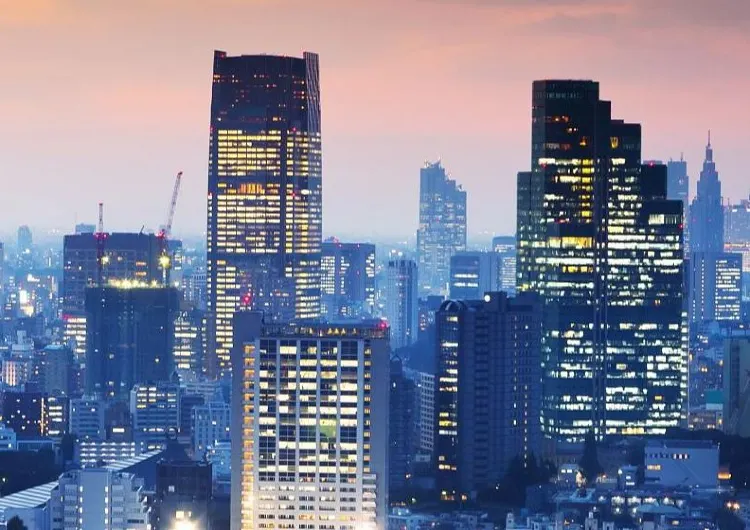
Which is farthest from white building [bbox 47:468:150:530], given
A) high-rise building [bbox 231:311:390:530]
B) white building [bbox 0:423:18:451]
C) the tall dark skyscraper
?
the tall dark skyscraper

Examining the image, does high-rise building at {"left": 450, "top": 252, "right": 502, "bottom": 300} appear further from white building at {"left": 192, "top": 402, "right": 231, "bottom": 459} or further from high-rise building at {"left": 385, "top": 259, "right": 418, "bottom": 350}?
white building at {"left": 192, "top": 402, "right": 231, "bottom": 459}

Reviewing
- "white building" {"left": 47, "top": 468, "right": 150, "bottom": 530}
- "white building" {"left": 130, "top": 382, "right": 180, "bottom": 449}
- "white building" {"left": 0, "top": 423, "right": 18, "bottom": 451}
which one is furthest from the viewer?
"white building" {"left": 130, "top": 382, "right": 180, "bottom": 449}

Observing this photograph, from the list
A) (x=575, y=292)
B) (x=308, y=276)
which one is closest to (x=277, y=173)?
(x=308, y=276)

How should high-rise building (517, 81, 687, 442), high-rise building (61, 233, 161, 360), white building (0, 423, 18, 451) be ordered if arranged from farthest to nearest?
high-rise building (61, 233, 161, 360) → high-rise building (517, 81, 687, 442) → white building (0, 423, 18, 451)

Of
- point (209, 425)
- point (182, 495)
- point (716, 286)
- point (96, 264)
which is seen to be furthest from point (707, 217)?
point (182, 495)

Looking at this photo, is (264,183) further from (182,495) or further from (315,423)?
(315,423)

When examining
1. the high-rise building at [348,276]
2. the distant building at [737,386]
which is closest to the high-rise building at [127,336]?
the high-rise building at [348,276]

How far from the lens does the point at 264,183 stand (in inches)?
3846

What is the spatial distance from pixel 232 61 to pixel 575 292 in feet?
81.1

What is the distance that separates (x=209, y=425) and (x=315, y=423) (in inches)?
866

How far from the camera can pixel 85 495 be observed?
5138cm

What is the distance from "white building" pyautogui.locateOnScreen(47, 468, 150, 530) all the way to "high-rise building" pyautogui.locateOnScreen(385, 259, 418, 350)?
96.4 feet

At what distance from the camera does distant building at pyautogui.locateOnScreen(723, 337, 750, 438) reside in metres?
69.4

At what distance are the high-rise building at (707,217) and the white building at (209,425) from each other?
27510mm
